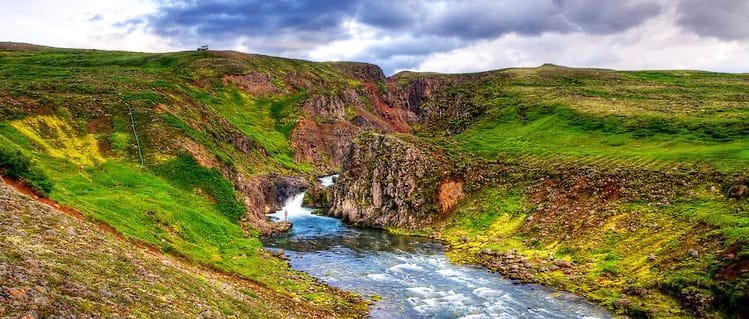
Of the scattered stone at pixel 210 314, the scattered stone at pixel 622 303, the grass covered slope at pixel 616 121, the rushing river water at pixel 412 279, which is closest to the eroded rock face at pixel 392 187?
the rushing river water at pixel 412 279

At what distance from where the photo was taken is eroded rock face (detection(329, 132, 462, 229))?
83438 millimetres

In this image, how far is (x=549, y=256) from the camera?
57.5 metres

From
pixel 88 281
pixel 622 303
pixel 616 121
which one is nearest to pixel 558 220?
pixel 622 303

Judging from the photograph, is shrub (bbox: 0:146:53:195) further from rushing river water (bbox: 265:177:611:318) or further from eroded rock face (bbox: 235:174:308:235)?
eroded rock face (bbox: 235:174:308:235)

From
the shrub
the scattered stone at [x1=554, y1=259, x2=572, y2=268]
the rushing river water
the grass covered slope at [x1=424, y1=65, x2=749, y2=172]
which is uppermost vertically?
the grass covered slope at [x1=424, y1=65, x2=749, y2=172]

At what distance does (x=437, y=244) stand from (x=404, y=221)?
1175 cm

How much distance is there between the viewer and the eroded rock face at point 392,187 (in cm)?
8344

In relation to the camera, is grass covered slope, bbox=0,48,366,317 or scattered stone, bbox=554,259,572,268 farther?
scattered stone, bbox=554,259,572,268

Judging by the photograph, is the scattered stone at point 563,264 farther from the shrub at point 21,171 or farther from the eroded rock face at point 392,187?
the shrub at point 21,171

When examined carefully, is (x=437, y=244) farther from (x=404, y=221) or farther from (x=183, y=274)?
(x=183, y=274)

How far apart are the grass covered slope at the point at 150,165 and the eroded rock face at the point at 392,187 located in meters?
17.7

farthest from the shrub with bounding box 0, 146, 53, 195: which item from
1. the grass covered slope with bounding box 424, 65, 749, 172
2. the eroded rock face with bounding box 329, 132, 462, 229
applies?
the grass covered slope with bounding box 424, 65, 749, 172

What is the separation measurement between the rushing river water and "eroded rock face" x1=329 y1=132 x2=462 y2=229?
6.47 meters

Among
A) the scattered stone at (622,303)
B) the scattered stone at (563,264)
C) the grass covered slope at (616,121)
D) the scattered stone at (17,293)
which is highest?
the grass covered slope at (616,121)
